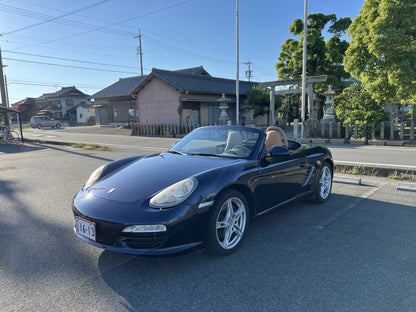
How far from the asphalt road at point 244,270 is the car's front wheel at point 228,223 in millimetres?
123

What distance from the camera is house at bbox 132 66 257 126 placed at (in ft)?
79.8

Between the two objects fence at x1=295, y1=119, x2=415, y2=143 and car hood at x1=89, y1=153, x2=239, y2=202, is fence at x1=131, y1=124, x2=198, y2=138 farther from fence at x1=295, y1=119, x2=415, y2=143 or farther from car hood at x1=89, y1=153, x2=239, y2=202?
car hood at x1=89, y1=153, x2=239, y2=202

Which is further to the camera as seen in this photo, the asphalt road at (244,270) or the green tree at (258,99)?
the green tree at (258,99)

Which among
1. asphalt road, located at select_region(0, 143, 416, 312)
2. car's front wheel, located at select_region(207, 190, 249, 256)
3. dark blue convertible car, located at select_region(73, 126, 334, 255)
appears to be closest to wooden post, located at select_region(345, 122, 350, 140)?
asphalt road, located at select_region(0, 143, 416, 312)

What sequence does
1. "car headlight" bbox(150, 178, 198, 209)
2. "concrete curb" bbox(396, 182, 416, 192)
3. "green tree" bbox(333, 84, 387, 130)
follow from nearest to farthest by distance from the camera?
"car headlight" bbox(150, 178, 198, 209) → "concrete curb" bbox(396, 182, 416, 192) → "green tree" bbox(333, 84, 387, 130)

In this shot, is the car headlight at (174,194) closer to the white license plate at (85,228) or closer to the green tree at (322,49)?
the white license plate at (85,228)

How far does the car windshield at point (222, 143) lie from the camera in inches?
138

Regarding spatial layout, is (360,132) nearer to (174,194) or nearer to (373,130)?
(373,130)

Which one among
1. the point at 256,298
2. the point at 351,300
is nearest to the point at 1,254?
the point at 256,298

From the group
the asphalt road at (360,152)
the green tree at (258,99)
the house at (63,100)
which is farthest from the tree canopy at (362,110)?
the house at (63,100)

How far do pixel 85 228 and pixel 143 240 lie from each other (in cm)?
62

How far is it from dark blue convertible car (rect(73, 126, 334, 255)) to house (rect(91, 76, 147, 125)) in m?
29.3

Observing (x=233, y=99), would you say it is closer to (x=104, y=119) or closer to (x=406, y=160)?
(x=104, y=119)

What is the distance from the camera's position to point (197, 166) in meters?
3.04
